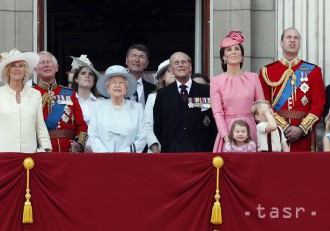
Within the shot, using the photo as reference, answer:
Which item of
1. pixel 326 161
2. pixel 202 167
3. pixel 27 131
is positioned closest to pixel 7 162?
pixel 27 131

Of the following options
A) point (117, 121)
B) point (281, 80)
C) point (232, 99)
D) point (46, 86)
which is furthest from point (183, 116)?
point (46, 86)

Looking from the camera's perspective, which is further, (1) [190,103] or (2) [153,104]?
(2) [153,104]

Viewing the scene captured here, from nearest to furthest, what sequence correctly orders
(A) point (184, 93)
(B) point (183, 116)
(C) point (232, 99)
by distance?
(C) point (232, 99)
(B) point (183, 116)
(A) point (184, 93)

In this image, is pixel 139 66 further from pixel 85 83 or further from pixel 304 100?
pixel 304 100

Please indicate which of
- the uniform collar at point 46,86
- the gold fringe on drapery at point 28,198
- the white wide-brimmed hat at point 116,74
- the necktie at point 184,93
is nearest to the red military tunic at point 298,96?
the necktie at point 184,93

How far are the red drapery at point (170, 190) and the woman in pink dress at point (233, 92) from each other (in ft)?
2.98

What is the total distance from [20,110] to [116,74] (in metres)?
1.25

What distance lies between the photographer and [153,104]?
14.2 m

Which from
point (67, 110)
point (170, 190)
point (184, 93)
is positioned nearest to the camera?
point (170, 190)

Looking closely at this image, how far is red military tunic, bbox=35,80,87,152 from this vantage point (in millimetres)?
13969

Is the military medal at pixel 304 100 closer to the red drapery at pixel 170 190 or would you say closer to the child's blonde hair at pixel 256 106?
the child's blonde hair at pixel 256 106

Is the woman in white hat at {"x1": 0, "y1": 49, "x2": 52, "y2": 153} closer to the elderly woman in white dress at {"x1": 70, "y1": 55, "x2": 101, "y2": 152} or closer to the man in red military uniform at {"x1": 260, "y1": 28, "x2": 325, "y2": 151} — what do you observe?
the elderly woman in white dress at {"x1": 70, "y1": 55, "x2": 101, "y2": 152}

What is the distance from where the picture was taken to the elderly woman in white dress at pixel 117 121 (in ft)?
44.5

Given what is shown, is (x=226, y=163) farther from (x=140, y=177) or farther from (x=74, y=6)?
(x=74, y=6)
